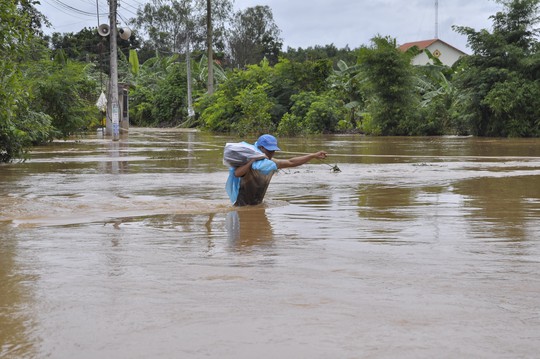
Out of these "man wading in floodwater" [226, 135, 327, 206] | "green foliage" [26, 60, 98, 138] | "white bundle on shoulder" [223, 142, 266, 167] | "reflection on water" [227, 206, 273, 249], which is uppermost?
"green foliage" [26, 60, 98, 138]

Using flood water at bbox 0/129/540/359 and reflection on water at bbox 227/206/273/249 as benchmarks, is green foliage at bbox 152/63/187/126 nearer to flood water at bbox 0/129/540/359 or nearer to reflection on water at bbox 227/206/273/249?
flood water at bbox 0/129/540/359

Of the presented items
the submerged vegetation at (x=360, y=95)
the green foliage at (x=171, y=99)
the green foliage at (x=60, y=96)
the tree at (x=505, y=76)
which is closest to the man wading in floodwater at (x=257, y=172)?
the submerged vegetation at (x=360, y=95)

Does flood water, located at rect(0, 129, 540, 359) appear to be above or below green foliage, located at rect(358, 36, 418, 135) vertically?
below

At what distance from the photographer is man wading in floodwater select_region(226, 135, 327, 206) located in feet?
29.8

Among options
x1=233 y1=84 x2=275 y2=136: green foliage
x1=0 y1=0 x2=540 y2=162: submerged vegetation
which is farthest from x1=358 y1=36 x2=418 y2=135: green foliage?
x1=233 y1=84 x2=275 y2=136: green foliage

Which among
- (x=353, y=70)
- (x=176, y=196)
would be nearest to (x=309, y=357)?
(x=176, y=196)

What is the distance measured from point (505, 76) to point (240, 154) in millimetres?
28202

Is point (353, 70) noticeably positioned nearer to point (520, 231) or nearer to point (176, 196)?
point (176, 196)

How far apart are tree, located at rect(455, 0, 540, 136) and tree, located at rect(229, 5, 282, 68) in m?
43.9

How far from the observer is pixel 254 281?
4.91 m

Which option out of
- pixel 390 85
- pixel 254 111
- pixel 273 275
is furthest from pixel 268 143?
pixel 254 111

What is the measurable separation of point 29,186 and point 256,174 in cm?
487

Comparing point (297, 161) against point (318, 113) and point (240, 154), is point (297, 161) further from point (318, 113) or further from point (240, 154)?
point (318, 113)

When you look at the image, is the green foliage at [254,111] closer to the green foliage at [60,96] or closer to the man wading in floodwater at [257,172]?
the green foliage at [60,96]
